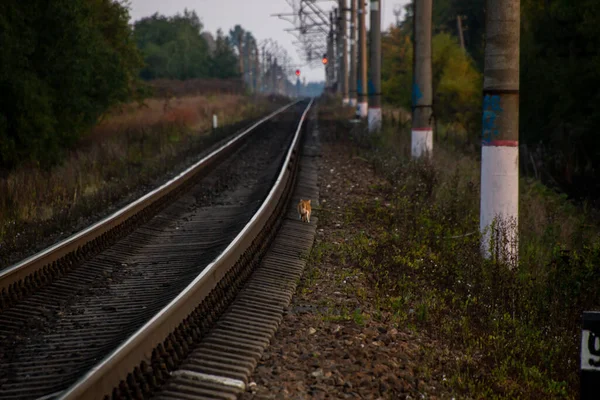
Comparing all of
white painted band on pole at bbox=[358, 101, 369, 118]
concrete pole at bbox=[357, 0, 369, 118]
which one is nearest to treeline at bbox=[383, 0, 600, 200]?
white painted band on pole at bbox=[358, 101, 369, 118]

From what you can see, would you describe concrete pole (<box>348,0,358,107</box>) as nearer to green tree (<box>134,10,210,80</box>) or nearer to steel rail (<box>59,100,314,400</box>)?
green tree (<box>134,10,210,80</box>)

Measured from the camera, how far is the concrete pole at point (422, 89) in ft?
55.0

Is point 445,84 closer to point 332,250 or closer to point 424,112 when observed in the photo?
point 424,112

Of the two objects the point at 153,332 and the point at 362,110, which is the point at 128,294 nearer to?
the point at 153,332

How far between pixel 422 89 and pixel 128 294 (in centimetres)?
1141

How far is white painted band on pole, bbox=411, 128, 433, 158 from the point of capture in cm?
1670

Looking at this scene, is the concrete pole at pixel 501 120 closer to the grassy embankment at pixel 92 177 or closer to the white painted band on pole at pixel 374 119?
the grassy embankment at pixel 92 177

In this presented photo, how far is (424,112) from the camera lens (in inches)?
670

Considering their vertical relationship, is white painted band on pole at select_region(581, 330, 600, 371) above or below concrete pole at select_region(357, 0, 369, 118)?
below

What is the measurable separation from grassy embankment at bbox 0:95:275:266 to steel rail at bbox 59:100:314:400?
8.89 ft

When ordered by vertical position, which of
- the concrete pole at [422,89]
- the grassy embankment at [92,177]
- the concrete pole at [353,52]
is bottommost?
the grassy embankment at [92,177]

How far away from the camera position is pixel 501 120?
886cm

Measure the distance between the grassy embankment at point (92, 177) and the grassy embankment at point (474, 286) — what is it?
3.78m

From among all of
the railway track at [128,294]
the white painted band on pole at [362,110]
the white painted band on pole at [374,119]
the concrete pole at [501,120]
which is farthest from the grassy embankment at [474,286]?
the white painted band on pole at [362,110]
